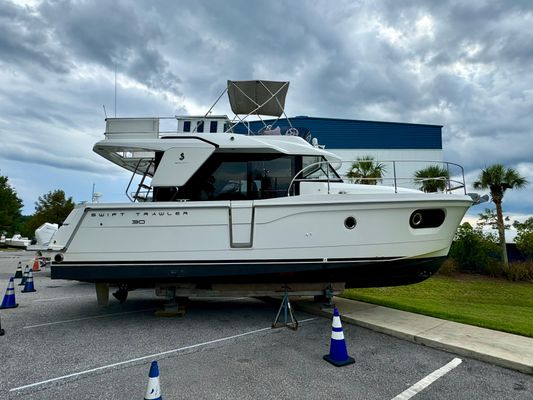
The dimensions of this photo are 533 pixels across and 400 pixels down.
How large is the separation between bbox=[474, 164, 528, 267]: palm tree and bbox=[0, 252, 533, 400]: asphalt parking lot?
16.7 metres

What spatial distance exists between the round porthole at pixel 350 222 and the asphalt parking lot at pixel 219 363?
1.61 metres

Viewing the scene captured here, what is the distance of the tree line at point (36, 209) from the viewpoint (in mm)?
36219

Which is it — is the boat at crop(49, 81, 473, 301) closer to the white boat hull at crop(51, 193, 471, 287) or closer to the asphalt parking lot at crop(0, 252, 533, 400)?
the white boat hull at crop(51, 193, 471, 287)

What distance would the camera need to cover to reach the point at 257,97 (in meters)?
7.30

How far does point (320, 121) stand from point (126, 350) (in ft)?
74.9

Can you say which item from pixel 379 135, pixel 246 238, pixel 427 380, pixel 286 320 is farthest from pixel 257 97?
pixel 379 135

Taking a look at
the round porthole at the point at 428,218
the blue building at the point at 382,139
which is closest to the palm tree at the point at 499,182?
the blue building at the point at 382,139

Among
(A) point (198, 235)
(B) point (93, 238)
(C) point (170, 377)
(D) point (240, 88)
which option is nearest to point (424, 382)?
(C) point (170, 377)

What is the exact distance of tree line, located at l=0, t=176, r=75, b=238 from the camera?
3622 centimetres

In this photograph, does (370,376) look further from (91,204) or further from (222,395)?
(91,204)

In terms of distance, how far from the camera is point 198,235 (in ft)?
16.7

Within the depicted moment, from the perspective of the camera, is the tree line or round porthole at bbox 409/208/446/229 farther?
the tree line

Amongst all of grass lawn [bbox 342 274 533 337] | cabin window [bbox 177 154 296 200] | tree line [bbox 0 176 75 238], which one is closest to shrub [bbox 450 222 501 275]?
grass lawn [bbox 342 274 533 337]

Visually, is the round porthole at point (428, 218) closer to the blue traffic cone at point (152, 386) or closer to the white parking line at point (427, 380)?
the white parking line at point (427, 380)
